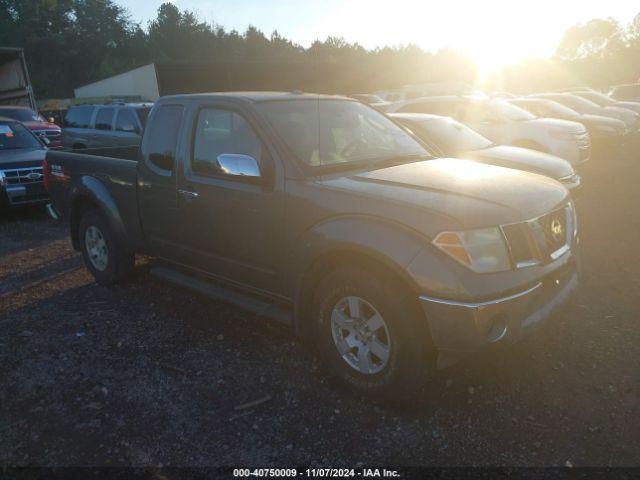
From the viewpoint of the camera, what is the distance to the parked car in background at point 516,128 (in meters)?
9.76

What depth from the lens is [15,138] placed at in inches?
380

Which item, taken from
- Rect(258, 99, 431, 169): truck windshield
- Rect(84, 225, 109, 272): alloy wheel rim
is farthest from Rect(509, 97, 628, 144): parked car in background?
Rect(84, 225, 109, 272): alloy wheel rim

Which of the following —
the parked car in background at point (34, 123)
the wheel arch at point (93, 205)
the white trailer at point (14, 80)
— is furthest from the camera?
the white trailer at point (14, 80)

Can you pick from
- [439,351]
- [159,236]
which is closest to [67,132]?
[159,236]

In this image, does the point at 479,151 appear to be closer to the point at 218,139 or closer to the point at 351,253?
the point at 218,139

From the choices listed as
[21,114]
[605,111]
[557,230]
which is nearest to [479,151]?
[557,230]

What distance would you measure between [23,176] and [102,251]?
4.30 metres

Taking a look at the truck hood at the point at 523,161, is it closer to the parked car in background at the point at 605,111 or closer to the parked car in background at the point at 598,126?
the parked car in background at the point at 598,126

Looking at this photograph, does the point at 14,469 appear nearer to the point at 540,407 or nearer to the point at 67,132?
the point at 540,407

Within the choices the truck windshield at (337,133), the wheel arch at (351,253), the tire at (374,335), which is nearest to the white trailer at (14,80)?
the truck windshield at (337,133)

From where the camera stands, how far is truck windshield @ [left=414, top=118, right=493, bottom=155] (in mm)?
7578

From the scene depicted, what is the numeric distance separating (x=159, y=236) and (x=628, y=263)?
15.6 feet

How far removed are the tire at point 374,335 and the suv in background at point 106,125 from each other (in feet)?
29.7

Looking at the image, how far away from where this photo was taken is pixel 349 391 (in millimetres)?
3340
